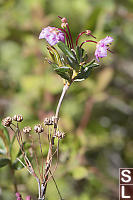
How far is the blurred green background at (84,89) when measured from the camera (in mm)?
1852

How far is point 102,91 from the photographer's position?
1.97 meters

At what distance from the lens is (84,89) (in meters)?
1.90

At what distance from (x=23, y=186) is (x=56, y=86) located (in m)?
0.66

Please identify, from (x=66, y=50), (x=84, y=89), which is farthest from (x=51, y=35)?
(x=84, y=89)

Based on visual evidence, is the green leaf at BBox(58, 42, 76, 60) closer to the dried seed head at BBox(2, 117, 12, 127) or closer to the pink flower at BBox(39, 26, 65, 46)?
the pink flower at BBox(39, 26, 65, 46)

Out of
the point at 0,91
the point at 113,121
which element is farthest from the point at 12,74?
the point at 113,121

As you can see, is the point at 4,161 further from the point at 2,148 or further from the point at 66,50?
the point at 66,50

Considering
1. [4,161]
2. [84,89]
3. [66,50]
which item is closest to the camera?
[66,50]

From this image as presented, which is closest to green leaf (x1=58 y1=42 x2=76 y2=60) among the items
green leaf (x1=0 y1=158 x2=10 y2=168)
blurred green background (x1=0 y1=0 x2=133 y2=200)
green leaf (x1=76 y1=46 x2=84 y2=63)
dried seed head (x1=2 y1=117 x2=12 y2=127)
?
green leaf (x1=76 y1=46 x2=84 y2=63)

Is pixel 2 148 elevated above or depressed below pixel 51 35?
below

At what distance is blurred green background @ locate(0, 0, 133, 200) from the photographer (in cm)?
185

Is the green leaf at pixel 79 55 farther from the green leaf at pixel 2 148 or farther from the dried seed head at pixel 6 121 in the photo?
the green leaf at pixel 2 148

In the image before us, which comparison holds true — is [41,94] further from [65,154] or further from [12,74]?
[65,154]

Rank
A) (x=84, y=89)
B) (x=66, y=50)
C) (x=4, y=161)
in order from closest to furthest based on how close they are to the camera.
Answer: (x=66, y=50), (x=4, y=161), (x=84, y=89)
